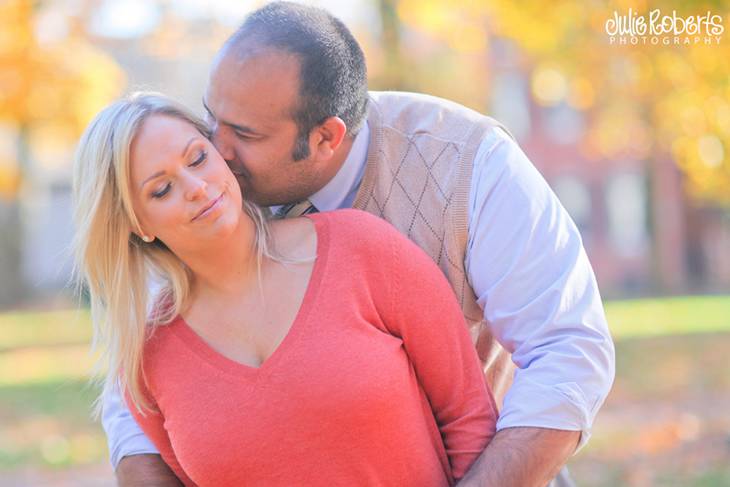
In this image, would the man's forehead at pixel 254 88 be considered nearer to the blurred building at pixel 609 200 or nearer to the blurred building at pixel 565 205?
the blurred building at pixel 565 205

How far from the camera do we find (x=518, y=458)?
2969 millimetres

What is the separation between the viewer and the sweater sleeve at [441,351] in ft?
9.80

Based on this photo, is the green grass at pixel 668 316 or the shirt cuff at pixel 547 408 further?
the green grass at pixel 668 316

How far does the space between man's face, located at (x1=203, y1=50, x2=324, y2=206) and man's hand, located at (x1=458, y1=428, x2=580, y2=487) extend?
991 millimetres

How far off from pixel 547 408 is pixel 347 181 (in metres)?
0.96

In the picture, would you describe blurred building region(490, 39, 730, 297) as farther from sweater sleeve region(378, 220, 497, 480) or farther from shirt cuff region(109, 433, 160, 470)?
sweater sleeve region(378, 220, 497, 480)

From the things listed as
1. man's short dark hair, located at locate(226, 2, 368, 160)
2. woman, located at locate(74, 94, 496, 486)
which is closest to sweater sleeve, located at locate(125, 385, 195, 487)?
A: woman, located at locate(74, 94, 496, 486)

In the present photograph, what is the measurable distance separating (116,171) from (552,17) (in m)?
7.71

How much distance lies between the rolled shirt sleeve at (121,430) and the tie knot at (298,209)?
74 centimetres

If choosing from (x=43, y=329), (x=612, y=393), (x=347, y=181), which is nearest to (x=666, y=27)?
(x=612, y=393)

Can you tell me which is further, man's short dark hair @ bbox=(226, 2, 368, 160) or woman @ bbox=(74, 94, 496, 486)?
man's short dark hair @ bbox=(226, 2, 368, 160)

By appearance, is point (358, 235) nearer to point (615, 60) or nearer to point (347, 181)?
point (347, 181)

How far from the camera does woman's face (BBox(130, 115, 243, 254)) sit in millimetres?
3033

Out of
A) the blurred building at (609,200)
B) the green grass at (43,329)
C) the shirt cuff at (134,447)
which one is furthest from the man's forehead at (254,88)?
Result: the blurred building at (609,200)
